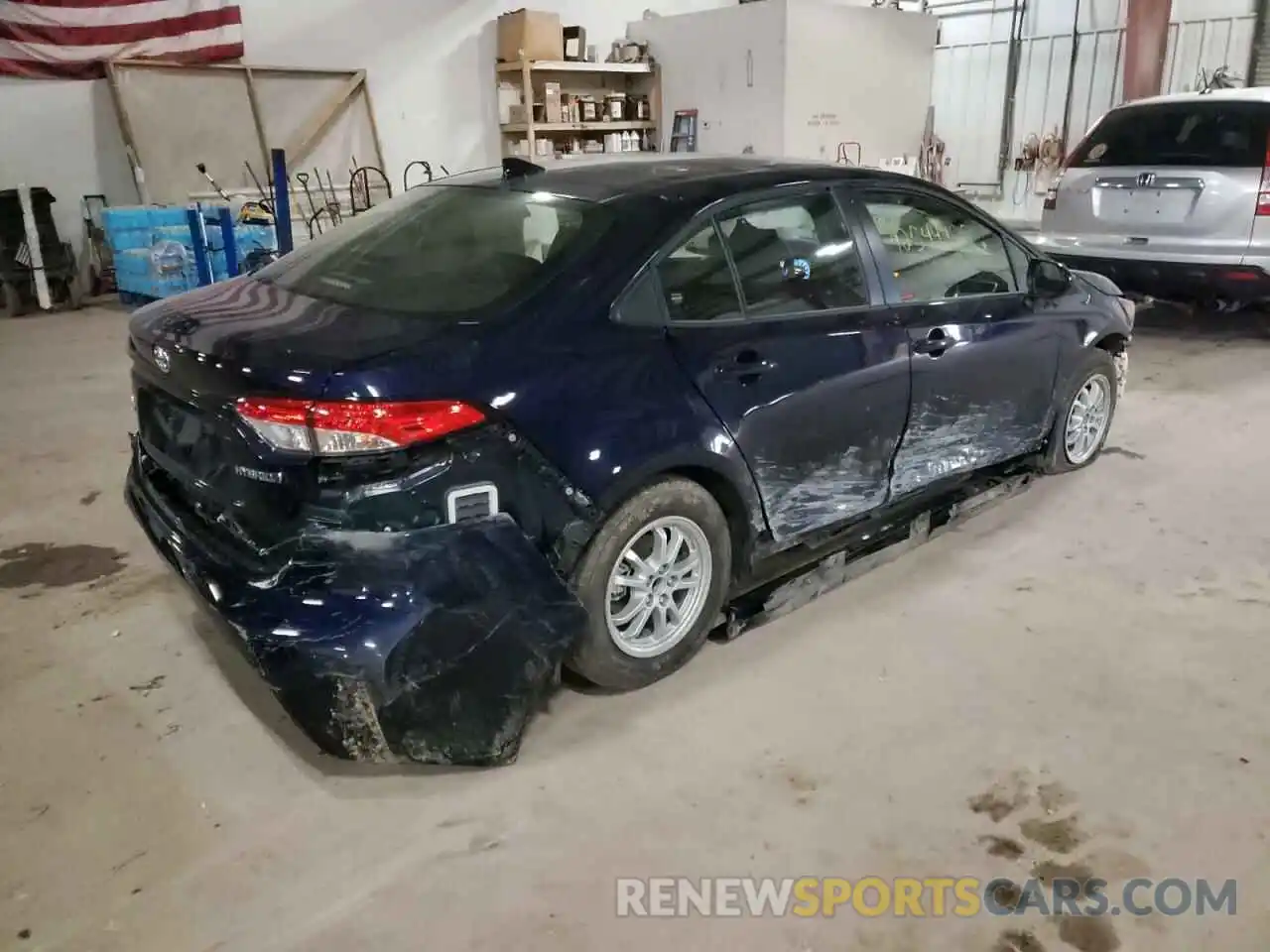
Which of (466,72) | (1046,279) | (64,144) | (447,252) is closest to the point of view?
(447,252)

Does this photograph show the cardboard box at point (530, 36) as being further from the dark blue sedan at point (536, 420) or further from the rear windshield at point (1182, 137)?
the dark blue sedan at point (536, 420)

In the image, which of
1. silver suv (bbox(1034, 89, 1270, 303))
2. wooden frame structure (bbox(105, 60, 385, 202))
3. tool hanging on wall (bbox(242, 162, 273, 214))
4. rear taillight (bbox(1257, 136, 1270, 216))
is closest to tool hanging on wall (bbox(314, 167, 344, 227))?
wooden frame structure (bbox(105, 60, 385, 202))

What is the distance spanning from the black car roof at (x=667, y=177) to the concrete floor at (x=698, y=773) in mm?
1309

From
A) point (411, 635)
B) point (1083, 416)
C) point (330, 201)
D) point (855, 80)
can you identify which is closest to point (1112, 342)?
point (1083, 416)

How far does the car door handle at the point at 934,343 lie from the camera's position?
307 centimetres

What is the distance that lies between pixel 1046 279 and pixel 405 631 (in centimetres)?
277

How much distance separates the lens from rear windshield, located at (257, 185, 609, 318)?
2.36 m

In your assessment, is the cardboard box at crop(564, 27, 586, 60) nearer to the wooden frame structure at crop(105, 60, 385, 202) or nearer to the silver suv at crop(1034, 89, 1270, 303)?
→ the wooden frame structure at crop(105, 60, 385, 202)

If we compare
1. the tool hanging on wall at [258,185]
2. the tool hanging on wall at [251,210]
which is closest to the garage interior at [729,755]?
the tool hanging on wall at [251,210]

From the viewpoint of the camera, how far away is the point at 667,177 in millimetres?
2729

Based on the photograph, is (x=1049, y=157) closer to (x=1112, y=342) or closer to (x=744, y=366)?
(x=1112, y=342)

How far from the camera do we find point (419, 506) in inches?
82.1

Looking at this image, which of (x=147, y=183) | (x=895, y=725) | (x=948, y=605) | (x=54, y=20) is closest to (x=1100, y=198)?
(x=948, y=605)

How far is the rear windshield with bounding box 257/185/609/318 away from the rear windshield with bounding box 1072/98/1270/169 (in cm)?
514
